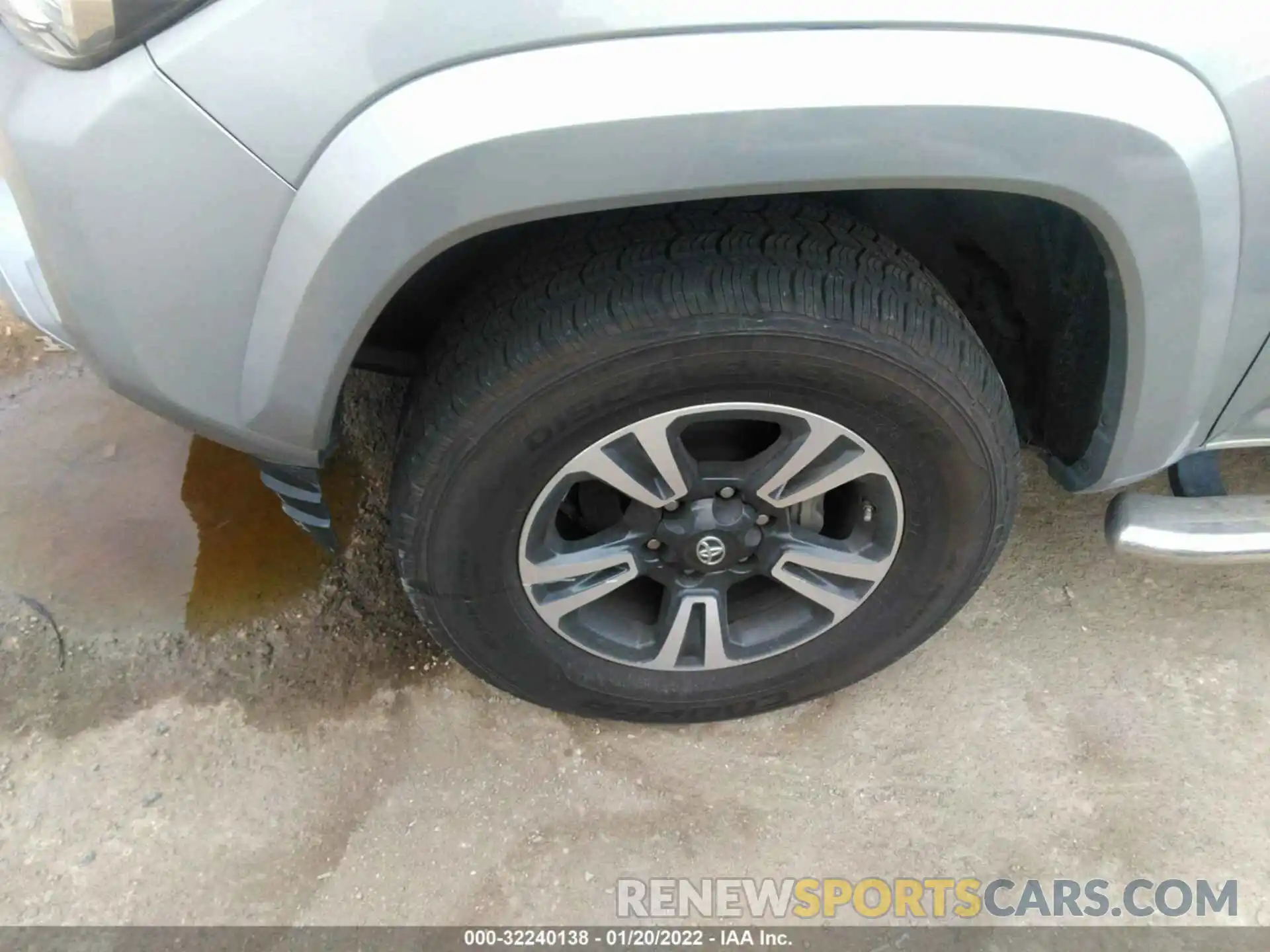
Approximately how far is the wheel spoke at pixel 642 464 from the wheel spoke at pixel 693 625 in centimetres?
25

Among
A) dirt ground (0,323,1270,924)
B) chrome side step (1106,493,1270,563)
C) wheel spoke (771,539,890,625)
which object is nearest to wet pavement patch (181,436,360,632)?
dirt ground (0,323,1270,924)

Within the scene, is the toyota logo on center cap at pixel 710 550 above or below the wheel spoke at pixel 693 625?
above

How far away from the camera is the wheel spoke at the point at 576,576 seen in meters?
1.57

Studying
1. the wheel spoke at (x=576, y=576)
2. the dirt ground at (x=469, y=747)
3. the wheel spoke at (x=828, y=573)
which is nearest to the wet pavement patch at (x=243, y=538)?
the dirt ground at (x=469, y=747)

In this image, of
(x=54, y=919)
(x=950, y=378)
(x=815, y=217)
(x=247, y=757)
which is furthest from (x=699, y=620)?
(x=54, y=919)

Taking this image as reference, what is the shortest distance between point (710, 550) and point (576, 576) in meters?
0.23

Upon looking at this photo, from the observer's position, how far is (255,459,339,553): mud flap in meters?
1.49

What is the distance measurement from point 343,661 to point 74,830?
1.82ft

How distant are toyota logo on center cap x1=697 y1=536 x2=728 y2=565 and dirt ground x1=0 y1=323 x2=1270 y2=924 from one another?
1.56 feet

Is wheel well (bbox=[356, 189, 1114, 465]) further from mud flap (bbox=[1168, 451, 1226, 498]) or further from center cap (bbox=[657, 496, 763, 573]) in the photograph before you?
center cap (bbox=[657, 496, 763, 573])

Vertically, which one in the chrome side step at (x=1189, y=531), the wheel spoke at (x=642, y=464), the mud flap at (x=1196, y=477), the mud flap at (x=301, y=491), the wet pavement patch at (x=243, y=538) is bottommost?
the wet pavement patch at (x=243, y=538)

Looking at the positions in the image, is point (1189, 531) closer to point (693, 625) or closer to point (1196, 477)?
point (1196, 477)

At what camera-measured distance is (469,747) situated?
6.07 feet

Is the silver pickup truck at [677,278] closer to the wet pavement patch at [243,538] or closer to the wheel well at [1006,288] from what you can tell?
the wheel well at [1006,288]
